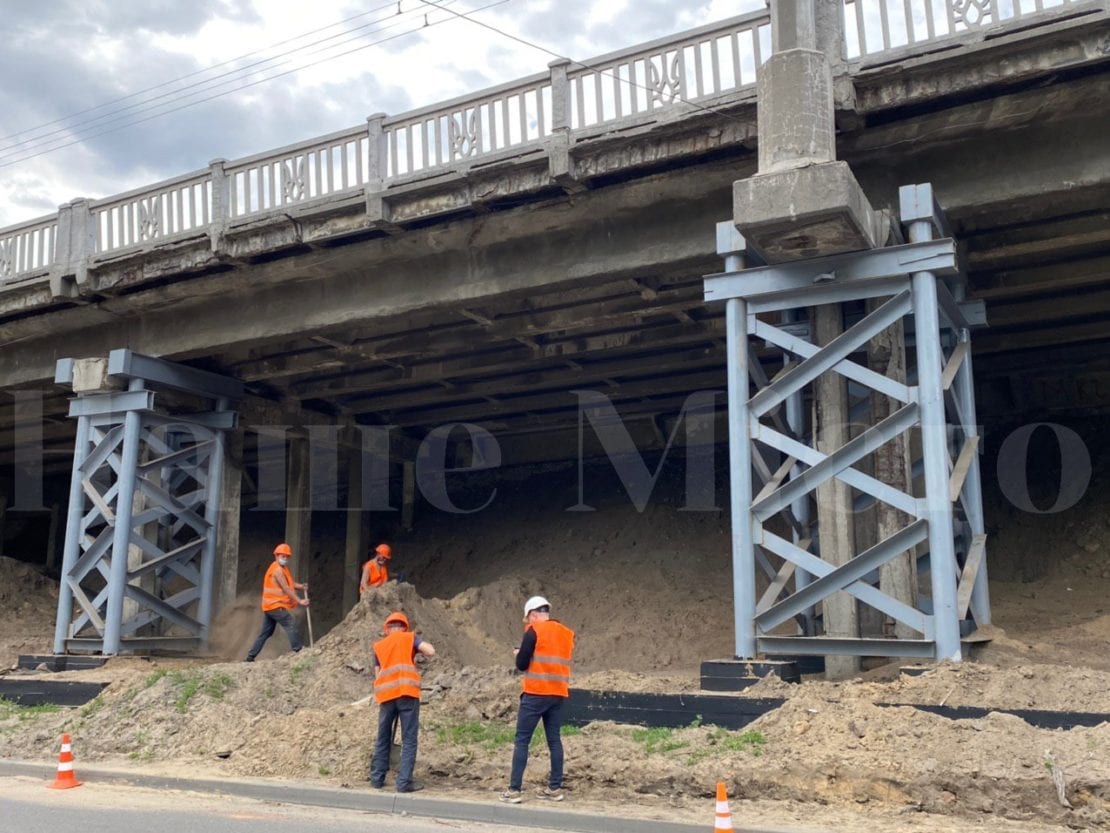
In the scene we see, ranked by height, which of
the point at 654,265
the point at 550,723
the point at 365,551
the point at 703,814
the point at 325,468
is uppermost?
the point at 654,265

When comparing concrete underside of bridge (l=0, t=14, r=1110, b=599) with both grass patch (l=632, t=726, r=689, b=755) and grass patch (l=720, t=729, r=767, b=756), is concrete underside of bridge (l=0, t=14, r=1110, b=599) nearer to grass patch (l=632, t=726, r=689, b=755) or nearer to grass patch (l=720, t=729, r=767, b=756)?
grass patch (l=632, t=726, r=689, b=755)

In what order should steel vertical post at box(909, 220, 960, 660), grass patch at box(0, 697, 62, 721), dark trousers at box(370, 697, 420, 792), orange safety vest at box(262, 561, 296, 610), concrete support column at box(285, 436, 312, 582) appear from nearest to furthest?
dark trousers at box(370, 697, 420, 792), steel vertical post at box(909, 220, 960, 660), grass patch at box(0, 697, 62, 721), orange safety vest at box(262, 561, 296, 610), concrete support column at box(285, 436, 312, 582)

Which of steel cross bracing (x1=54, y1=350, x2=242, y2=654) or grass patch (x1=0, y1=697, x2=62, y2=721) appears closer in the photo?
grass patch (x1=0, y1=697, x2=62, y2=721)

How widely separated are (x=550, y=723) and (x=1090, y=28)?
26.6 feet

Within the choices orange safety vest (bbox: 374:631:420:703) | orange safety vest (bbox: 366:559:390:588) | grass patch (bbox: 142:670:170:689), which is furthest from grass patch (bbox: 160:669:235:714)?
orange safety vest (bbox: 374:631:420:703)

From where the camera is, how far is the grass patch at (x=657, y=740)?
8938 mm

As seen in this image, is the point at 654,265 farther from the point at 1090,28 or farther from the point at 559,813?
the point at 559,813

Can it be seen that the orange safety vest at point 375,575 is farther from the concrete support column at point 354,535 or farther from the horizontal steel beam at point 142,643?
the concrete support column at point 354,535

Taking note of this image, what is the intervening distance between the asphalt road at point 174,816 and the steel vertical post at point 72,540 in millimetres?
6840

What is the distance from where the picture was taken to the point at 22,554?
3525cm

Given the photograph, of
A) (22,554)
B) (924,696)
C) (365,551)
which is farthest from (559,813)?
(22,554)

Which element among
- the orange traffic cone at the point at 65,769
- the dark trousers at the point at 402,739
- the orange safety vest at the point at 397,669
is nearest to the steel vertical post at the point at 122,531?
the orange traffic cone at the point at 65,769

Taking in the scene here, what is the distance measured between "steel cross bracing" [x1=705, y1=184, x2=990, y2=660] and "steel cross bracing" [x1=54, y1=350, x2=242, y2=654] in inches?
410

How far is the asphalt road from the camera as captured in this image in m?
7.72
